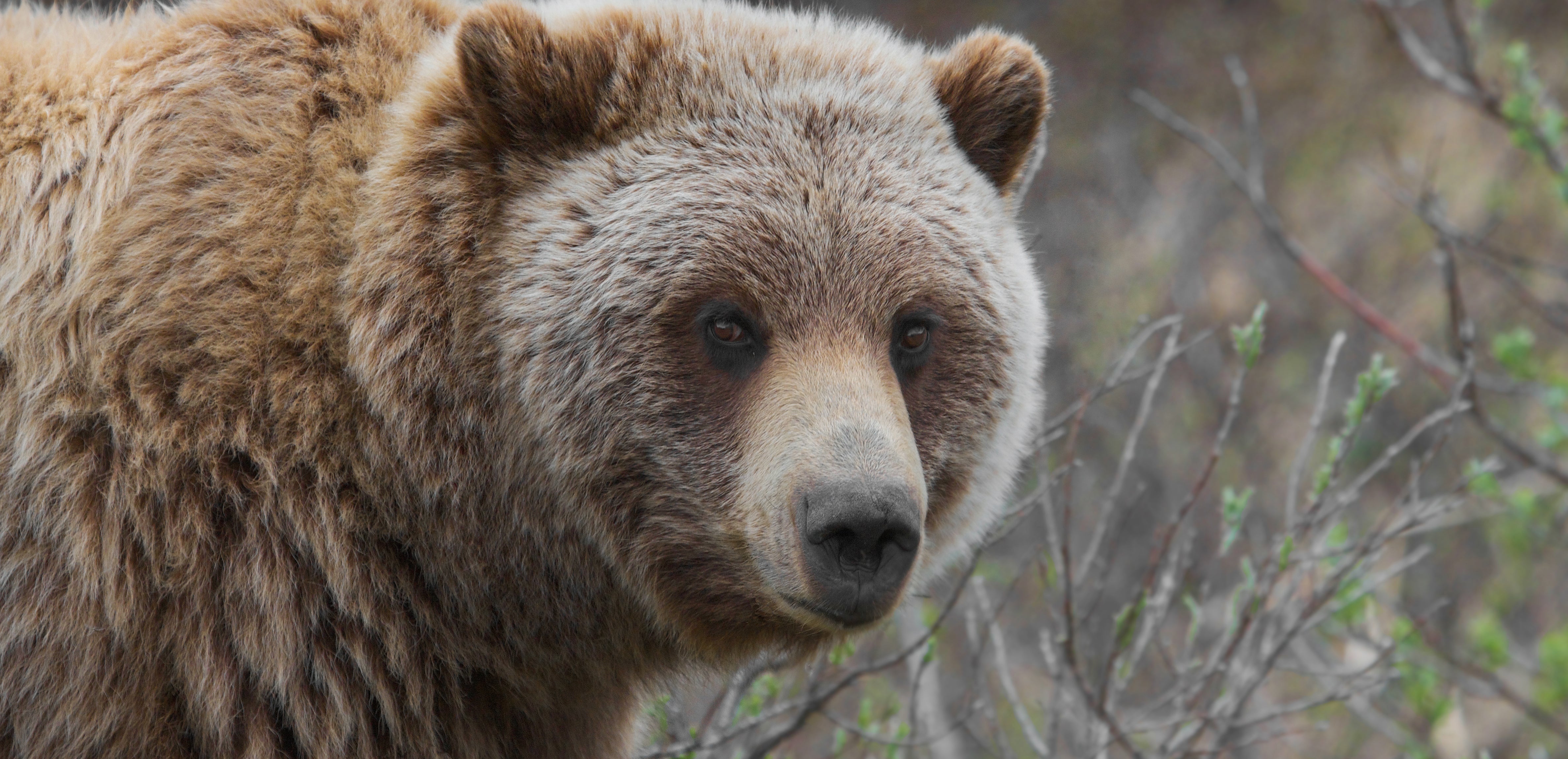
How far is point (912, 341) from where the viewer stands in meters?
3.09

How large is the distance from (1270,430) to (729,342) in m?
7.72

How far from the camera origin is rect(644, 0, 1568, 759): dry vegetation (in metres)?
3.93

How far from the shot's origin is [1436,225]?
459 cm

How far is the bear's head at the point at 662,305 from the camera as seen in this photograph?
284 centimetres

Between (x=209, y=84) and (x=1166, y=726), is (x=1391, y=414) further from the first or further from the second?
(x=209, y=84)

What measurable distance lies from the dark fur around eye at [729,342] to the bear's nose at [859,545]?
386 mm

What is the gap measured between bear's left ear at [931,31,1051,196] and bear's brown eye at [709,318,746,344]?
3.07ft

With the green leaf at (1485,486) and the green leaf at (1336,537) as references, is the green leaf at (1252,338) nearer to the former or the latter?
the green leaf at (1336,537)

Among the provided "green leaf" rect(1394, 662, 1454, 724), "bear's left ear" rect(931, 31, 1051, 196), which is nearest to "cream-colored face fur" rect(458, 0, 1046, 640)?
"bear's left ear" rect(931, 31, 1051, 196)

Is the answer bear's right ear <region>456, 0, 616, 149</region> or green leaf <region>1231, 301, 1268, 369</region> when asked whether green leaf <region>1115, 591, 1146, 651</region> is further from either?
bear's right ear <region>456, 0, 616, 149</region>

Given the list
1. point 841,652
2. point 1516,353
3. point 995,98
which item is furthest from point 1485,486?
point 841,652

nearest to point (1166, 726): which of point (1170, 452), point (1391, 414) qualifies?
point (1170, 452)

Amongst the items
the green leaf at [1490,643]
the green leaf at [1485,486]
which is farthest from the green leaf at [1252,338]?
the green leaf at [1490,643]

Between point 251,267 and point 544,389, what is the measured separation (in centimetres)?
68
